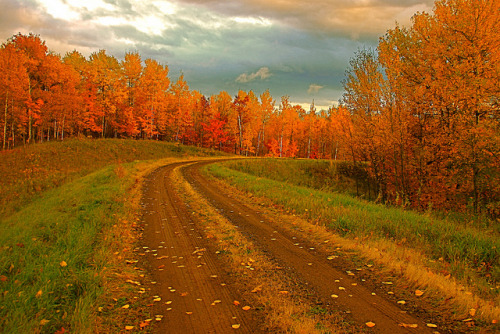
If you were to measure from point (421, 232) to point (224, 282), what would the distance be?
638 cm

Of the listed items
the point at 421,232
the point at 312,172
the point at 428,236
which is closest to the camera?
the point at 428,236

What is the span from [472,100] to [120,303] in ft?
49.6

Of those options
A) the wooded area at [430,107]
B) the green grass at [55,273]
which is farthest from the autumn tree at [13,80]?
the green grass at [55,273]

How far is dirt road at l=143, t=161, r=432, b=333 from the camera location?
13.1 ft

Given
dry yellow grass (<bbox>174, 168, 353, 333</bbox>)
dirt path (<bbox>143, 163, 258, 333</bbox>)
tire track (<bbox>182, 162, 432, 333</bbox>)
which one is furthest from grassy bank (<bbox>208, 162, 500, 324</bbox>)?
dirt path (<bbox>143, 163, 258, 333</bbox>)

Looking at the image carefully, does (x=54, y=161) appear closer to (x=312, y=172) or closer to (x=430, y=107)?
(x=312, y=172)

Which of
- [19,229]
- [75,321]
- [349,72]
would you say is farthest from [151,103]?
[75,321]

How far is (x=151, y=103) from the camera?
43.1m

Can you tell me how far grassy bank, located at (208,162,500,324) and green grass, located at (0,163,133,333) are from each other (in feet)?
21.1

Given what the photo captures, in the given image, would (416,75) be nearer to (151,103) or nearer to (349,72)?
(349,72)

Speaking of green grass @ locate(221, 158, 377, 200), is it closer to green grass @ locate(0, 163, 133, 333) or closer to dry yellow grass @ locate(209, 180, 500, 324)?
green grass @ locate(0, 163, 133, 333)

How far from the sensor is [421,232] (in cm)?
814

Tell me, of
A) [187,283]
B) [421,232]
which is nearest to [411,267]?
[421,232]

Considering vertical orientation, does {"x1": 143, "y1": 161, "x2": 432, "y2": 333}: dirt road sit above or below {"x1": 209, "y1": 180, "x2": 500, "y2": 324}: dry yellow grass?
below
